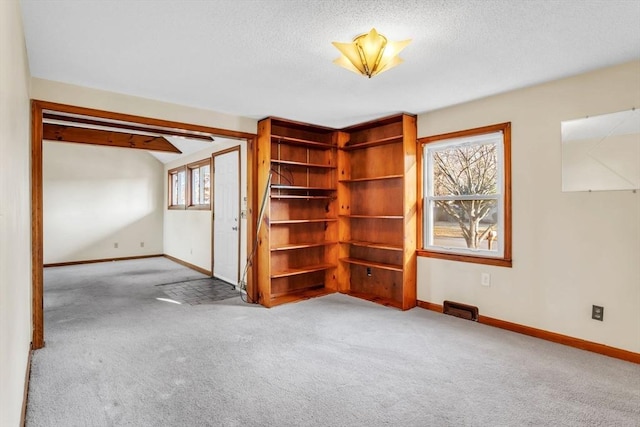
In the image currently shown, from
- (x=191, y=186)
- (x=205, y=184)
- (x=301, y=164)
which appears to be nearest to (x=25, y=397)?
(x=301, y=164)

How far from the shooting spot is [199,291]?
4.97 m

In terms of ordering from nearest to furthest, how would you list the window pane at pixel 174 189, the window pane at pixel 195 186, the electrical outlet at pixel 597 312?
the electrical outlet at pixel 597 312 < the window pane at pixel 195 186 < the window pane at pixel 174 189

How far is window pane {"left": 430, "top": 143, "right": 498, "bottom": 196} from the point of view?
12.0 feet

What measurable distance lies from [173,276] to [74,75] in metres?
3.81

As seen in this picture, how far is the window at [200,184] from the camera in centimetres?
634

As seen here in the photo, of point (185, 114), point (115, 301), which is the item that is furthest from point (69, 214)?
point (185, 114)

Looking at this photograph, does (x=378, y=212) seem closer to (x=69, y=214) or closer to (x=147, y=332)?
(x=147, y=332)

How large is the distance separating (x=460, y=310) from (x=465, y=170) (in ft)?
5.08

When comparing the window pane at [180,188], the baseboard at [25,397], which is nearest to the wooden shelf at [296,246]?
the baseboard at [25,397]

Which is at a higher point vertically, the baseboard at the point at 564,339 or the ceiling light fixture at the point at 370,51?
the ceiling light fixture at the point at 370,51

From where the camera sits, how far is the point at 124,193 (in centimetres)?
780

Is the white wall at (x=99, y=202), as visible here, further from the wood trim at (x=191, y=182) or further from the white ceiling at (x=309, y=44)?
the white ceiling at (x=309, y=44)

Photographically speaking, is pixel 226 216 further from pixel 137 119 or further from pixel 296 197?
pixel 137 119

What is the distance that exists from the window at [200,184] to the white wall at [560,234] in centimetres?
449
